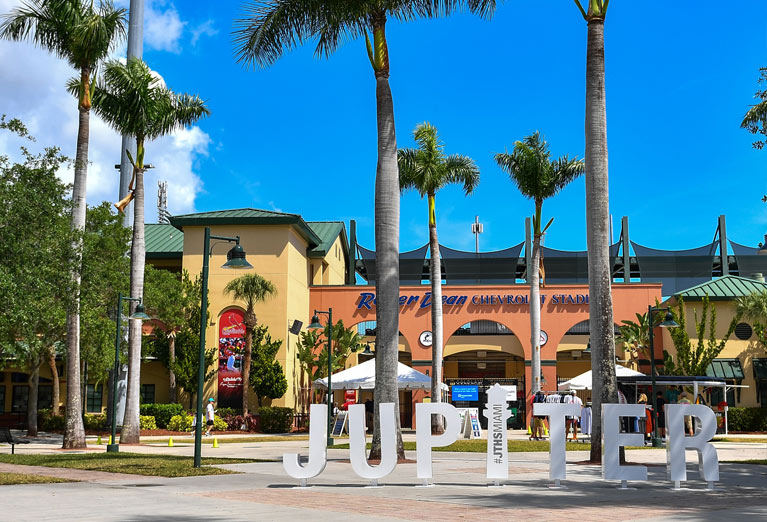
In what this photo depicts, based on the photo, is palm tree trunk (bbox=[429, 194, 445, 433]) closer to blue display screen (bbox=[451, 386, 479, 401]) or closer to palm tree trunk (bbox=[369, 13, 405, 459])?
blue display screen (bbox=[451, 386, 479, 401])

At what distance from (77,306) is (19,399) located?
78.9 ft

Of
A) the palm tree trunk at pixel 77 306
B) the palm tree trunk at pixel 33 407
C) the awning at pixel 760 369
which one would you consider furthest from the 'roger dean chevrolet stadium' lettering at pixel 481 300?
the palm tree trunk at pixel 77 306

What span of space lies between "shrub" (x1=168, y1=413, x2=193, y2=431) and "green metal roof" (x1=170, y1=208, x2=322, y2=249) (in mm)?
9702

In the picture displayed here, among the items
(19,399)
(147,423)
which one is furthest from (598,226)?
(19,399)

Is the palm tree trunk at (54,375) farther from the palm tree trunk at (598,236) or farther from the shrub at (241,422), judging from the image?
the palm tree trunk at (598,236)

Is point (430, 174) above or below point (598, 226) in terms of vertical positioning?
above

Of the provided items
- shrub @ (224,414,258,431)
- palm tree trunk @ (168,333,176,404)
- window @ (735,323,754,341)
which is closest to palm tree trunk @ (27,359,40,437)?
palm tree trunk @ (168,333,176,404)

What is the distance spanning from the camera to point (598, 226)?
17.0 meters

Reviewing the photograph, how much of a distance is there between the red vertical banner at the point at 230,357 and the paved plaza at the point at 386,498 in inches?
881

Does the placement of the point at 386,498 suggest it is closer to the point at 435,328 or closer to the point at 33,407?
the point at 435,328

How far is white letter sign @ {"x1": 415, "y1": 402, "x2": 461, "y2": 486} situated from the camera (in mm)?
12148

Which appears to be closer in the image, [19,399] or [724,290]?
[724,290]

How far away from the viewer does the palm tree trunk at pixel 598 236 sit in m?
16.5

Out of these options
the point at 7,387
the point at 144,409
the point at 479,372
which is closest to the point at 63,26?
the point at 144,409
